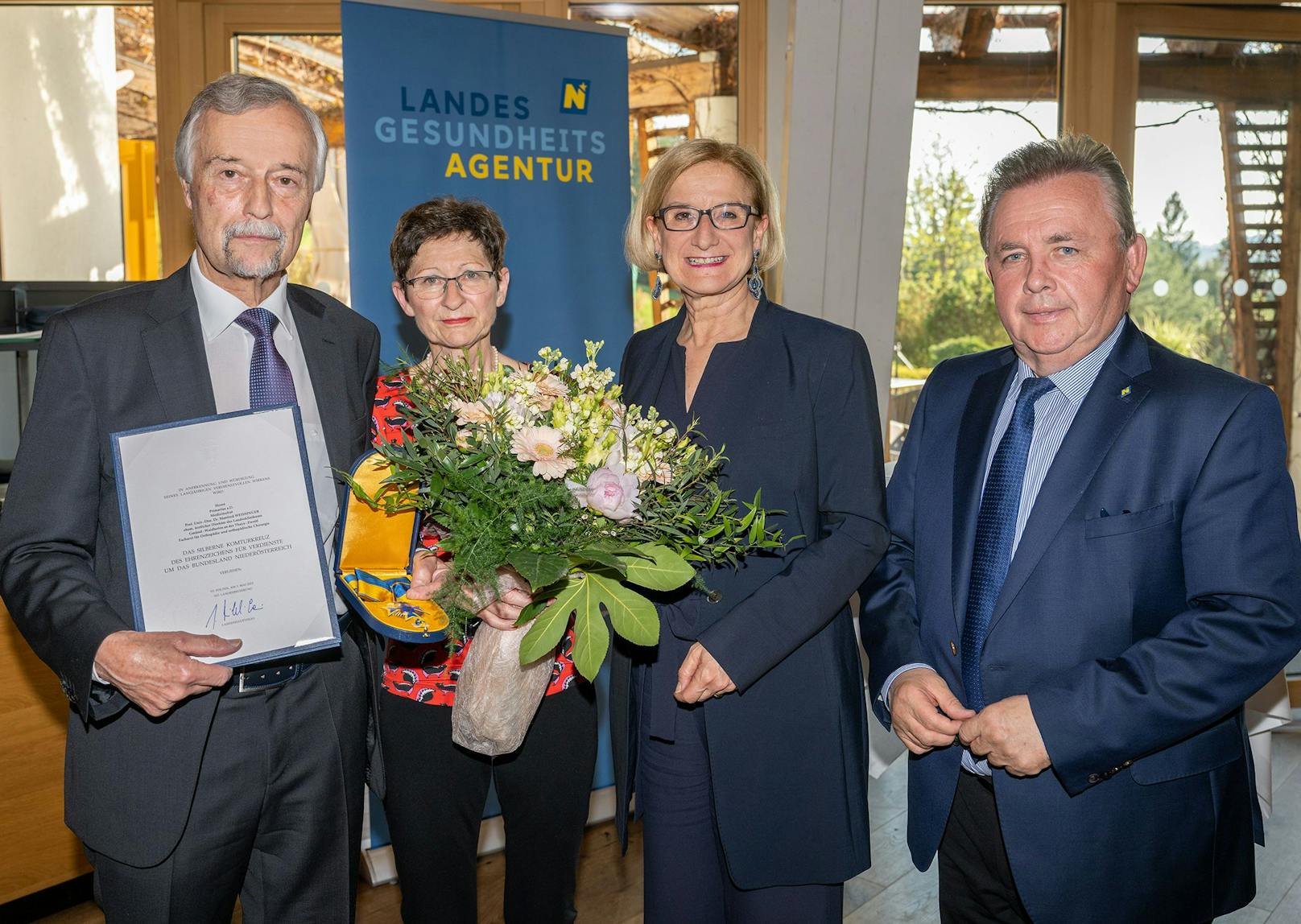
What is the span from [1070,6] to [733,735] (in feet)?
14.6

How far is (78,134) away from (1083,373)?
4.62 meters

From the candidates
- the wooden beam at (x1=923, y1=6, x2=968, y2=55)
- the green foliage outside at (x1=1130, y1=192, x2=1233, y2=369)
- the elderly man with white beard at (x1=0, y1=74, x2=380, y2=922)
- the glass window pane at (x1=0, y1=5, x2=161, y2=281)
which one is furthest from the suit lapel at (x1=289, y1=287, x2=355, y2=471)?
the green foliage outside at (x1=1130, y1=192, x2=1233, y2=369)

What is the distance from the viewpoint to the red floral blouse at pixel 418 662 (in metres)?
2.13

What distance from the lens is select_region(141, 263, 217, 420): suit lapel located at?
1.75m

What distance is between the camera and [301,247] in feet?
15.2

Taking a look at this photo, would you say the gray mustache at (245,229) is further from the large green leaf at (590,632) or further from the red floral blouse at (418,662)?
the large green leaf at (590,632)

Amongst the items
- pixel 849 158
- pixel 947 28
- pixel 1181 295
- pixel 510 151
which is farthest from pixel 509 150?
pixel 1181 295

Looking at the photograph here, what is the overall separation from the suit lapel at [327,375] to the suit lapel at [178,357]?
0.20 meters

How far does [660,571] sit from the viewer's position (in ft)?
5.33

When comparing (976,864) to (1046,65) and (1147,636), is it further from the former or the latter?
(1046,65)

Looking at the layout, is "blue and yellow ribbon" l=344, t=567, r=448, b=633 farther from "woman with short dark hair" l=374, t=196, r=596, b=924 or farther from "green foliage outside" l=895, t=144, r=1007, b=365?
"green foliage outside" l=895, t=144, r=1007, b=365

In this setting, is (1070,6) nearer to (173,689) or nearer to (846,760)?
(846,760)

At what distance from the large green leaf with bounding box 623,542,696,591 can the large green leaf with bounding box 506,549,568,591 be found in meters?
0.11

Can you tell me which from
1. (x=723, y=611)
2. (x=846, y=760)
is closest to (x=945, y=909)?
(x=846, y=760)
